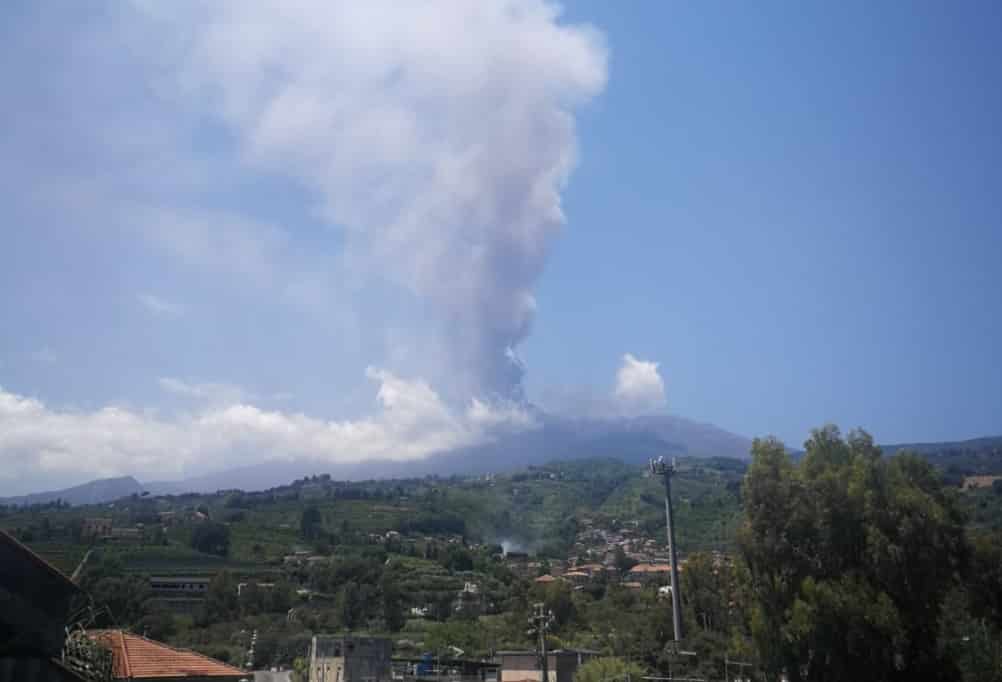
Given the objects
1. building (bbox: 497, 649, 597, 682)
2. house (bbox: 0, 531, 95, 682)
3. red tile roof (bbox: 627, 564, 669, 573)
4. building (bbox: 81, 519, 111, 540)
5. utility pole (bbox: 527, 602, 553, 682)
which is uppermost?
house (bbox: 0, 531, 95, 682)

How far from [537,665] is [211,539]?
72.6 metres

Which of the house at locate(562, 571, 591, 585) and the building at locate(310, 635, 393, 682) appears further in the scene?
the house at locate(562, 571, 591, 585)

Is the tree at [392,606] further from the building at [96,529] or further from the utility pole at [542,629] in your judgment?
the building at [96,529]

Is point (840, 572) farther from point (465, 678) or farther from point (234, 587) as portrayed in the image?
point (234, 587)

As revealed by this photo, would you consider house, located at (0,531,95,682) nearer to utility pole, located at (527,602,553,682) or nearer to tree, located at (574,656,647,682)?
utility pole, located at (527,602,553,682)

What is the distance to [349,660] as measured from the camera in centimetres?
3806

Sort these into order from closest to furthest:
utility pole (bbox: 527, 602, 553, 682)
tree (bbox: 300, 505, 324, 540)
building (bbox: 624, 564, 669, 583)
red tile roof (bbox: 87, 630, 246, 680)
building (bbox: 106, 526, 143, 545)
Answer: red tile roof (bbox: 87, 630, 246, 680)
utility pole (bbox: 527, 602, 553, 682)
building (bbox: 624, 564, 669, 583)
building (bbox: 106, 526, 143, 545)
tree (bbox: 300, 505, 324, 540)

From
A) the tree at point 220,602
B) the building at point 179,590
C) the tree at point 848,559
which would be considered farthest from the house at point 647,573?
the tree at point 848,559

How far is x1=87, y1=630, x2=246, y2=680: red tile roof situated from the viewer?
14.5 metres

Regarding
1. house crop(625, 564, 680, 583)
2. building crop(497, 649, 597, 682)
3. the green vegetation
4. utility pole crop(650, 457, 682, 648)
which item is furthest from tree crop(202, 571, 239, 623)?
utility pole crop(650, 457, 682, 648)

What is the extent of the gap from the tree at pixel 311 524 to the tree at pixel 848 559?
96.2 metres

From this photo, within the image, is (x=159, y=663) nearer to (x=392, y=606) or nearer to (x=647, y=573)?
(x=392, y=606)

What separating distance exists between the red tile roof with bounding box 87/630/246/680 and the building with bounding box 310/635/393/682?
74.8 feet

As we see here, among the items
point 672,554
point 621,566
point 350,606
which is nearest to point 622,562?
point 621,566
